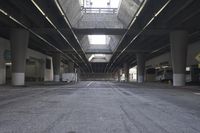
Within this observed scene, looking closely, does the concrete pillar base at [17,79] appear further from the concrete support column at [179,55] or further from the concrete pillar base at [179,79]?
the concrete pillar base at [179,79]

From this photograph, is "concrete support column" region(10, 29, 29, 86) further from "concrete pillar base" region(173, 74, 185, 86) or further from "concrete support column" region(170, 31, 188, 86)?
"concrete pillar base" region(173, 74, 185, 86)

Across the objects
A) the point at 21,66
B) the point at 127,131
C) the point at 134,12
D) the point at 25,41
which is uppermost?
the point at 134,12

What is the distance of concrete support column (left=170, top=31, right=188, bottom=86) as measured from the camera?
48094 millimetres

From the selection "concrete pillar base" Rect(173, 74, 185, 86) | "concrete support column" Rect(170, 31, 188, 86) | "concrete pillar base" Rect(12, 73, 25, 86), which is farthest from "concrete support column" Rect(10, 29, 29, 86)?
"concrete pillar base" Rect(173, 74, 185, 86)

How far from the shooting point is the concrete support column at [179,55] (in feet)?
158

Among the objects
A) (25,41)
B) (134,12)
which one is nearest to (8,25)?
(25,41)

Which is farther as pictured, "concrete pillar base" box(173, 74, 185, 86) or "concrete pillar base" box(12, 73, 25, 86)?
"concrete pillar base" box(173, 74, 185, 86)

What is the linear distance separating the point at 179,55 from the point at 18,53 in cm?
2158

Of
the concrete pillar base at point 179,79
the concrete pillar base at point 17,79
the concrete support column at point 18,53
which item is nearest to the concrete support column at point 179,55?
the concrete pillar base at point 179,79

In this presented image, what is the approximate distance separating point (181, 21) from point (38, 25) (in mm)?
19137

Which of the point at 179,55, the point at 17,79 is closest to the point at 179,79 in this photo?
the point at 179,55

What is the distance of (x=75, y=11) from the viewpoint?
47625 mm

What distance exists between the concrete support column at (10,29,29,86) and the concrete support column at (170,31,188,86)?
66.8 ft

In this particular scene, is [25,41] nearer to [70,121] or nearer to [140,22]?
[140,22]
